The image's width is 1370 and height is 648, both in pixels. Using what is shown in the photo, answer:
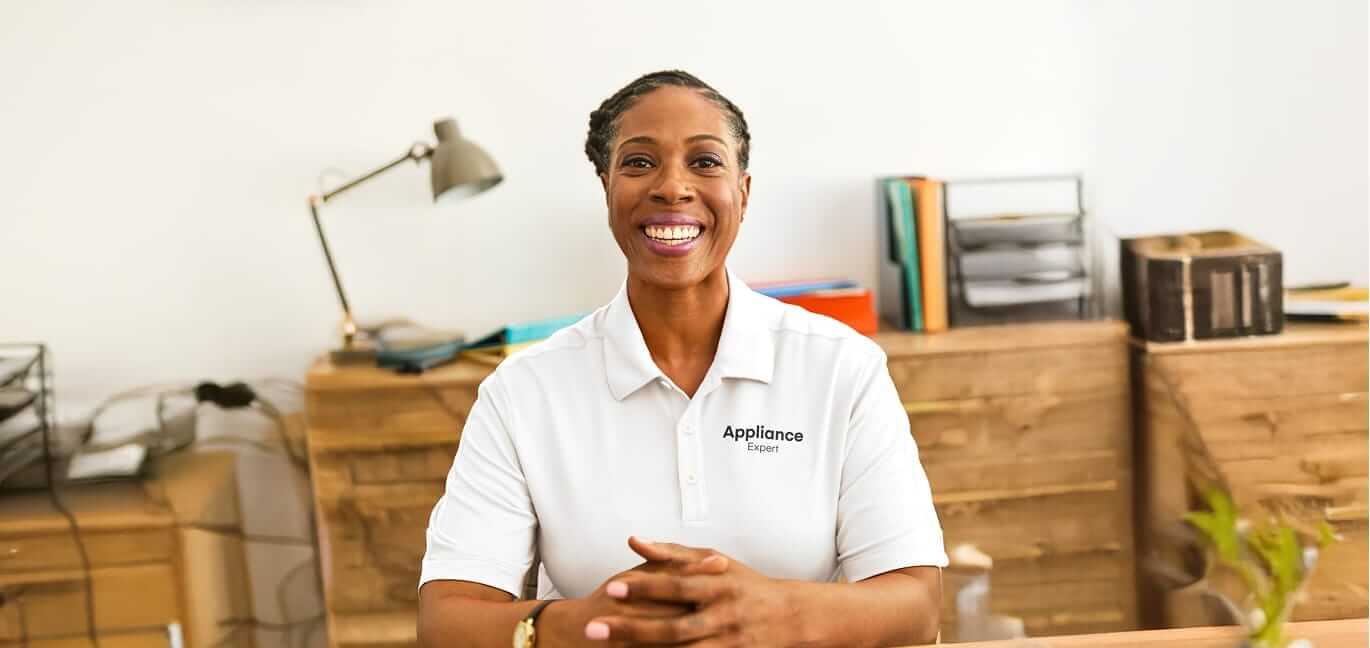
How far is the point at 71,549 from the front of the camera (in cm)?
217

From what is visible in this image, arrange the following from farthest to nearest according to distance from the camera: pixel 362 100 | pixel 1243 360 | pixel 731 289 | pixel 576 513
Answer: pixel 362 100 < pixel 1243 360 < pixel 731 289 < pixel 576 513

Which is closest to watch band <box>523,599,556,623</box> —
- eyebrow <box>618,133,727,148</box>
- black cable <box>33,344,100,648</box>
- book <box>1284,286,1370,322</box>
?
eyebrow <box>618,133,727,148</box>

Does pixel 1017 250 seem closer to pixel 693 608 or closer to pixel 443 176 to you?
pixel 443 176

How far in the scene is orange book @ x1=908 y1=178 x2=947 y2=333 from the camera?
2.42 metres

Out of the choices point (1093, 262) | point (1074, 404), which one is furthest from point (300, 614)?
point (1093, 262)

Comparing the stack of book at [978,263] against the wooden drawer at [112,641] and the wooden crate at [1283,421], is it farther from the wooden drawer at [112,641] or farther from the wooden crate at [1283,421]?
the wooden drawer at [112,641]

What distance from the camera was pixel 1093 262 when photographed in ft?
8.57

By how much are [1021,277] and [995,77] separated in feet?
1.51

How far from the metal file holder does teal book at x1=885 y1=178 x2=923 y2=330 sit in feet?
0.23

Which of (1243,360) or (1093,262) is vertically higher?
(1093,262)

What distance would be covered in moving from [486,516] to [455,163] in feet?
3.48

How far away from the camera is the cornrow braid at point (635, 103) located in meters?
1.46

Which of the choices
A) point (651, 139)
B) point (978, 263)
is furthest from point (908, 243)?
point (651, 139)

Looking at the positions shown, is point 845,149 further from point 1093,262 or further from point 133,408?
point 133,408
